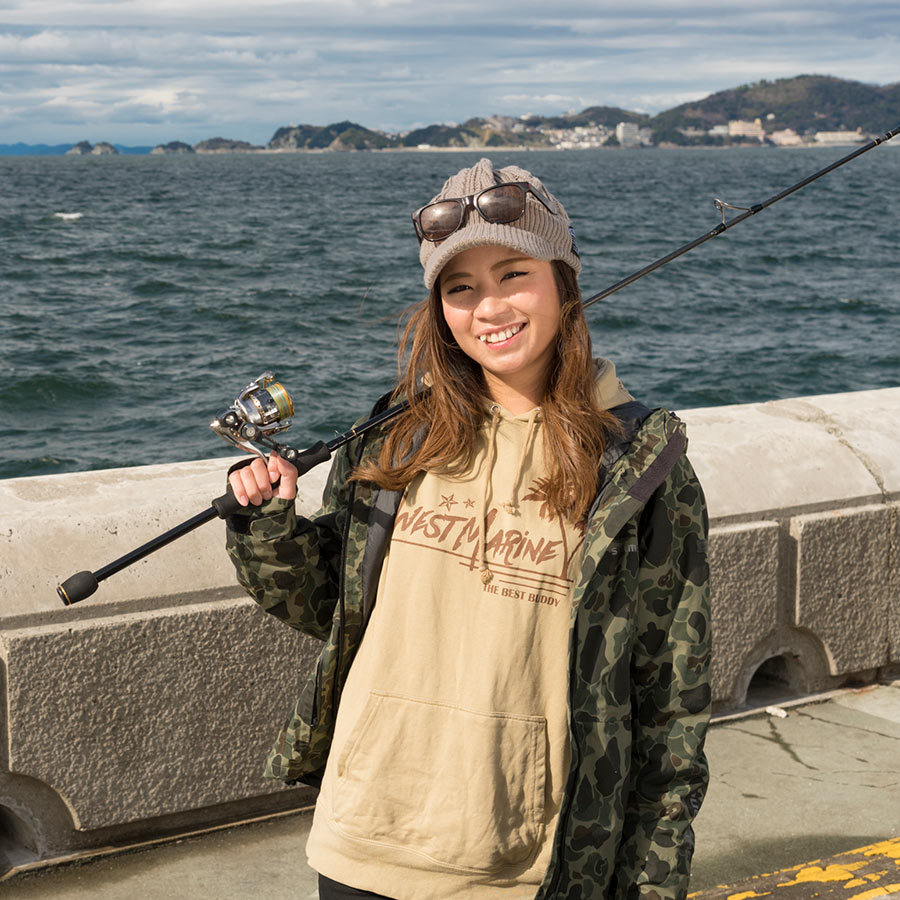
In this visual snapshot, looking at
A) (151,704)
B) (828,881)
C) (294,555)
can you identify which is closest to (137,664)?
(151,704)

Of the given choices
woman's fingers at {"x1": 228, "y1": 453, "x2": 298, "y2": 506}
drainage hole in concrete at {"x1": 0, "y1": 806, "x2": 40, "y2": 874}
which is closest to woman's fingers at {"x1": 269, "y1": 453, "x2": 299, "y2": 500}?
woman's fingers at {"x1": 228, "y1": 453, "x2": 298, "y2": 506}

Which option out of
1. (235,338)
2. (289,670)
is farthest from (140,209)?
(289,670)

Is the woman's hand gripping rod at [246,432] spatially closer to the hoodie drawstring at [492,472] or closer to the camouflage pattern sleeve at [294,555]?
the camouflage pattern sleeve at [294,555]

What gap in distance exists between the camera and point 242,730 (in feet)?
11.6

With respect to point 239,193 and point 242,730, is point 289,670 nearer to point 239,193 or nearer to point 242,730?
point 242,730

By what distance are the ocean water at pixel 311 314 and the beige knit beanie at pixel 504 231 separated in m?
6.24

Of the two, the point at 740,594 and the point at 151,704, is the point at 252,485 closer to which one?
the point at 151,704

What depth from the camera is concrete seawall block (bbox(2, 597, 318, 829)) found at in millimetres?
3225

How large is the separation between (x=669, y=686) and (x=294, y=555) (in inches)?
27.5

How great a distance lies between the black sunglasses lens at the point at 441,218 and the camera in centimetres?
225

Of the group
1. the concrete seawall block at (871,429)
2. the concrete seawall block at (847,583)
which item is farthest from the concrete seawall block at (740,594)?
the concrete seawall block at (871,429)

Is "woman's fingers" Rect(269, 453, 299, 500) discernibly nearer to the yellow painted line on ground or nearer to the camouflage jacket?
the camouflage jacket

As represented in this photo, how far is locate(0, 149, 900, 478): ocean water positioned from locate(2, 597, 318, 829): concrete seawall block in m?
5.26

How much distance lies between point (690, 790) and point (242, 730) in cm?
164
